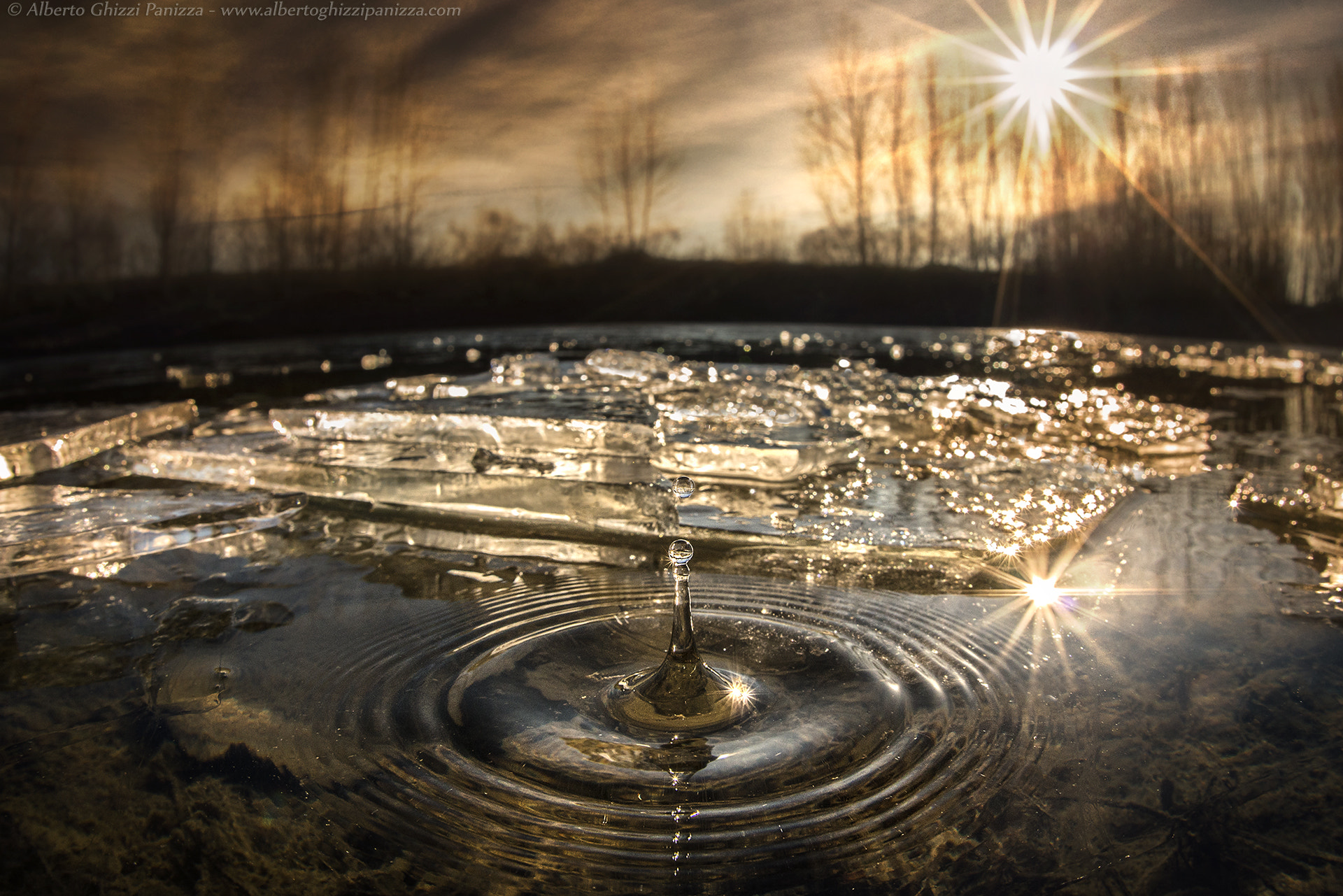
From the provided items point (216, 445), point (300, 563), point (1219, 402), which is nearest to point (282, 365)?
point (216, 445)

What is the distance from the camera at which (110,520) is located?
2236 mm

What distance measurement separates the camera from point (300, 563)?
2121mm

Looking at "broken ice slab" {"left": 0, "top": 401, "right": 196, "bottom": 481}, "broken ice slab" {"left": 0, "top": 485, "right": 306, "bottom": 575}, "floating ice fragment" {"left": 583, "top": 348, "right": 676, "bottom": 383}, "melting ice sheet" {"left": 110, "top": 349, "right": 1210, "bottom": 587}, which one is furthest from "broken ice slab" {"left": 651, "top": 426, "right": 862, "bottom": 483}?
"broken ice slab" {"left": 0, "top": 401, "right": 196, "bottom": 481}

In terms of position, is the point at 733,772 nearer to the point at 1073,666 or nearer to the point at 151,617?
the point at 1073,666

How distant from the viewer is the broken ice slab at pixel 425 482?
245 centimetres

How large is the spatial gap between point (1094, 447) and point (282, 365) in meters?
8.19

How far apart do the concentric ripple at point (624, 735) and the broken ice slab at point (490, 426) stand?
117 centimetres

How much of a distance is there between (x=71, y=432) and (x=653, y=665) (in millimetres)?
2992

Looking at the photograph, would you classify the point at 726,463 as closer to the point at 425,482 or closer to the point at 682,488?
the point at 682,488

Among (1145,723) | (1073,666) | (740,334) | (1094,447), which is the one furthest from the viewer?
(740,334)

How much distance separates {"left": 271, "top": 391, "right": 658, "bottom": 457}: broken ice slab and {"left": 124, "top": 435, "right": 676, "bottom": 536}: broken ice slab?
13 centimetres

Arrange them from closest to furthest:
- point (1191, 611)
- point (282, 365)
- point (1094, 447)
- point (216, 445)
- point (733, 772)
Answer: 1. point (733, 772)
2. point (1191, 611)
3. point (216, 445)
4. point (1094, 447)
5. point (282, 365)

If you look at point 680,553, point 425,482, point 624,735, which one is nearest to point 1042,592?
point 680,553

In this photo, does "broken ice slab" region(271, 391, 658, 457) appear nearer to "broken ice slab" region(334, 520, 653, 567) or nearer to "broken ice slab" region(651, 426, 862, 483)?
"broken ice slab" region(651, 426, 862, 483)
